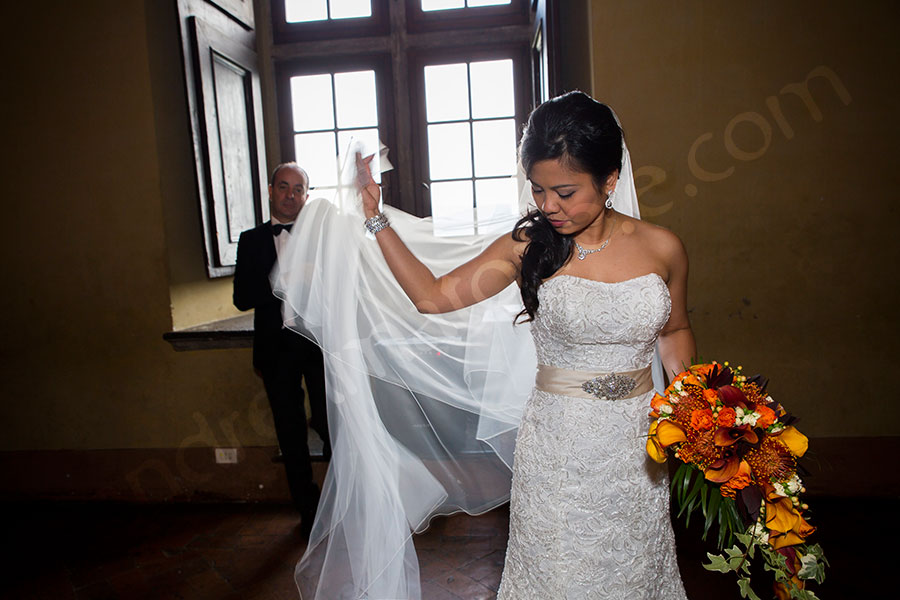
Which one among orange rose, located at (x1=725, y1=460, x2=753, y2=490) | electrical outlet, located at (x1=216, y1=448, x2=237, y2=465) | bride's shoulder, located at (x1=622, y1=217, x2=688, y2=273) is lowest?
electrical outlet, located at (x1=216, y1=448, x2=237, y2=465)

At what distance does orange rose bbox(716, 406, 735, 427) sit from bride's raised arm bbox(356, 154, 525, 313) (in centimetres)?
67

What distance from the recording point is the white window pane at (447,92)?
14.7 feet

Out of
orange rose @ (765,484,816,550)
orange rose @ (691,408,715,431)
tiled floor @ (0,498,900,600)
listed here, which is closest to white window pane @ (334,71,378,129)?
tiled floor @ (0,498,900,600)

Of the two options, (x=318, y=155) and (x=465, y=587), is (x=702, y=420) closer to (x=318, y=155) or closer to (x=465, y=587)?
(x=465, y=587)

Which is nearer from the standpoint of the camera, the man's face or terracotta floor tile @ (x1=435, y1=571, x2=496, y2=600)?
terracotta floor tile @ (x1=435, y1=571, x2=496, y2=600)

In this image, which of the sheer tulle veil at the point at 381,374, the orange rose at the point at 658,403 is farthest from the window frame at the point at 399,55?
the orange rose at the point at 658,403

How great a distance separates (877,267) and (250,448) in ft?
12.5

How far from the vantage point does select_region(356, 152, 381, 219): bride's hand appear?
1.59 m

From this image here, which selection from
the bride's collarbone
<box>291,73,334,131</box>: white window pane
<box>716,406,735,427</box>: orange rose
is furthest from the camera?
<box>291,73,334,131</box>: white window pane

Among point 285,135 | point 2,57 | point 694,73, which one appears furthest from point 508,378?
point 2,57

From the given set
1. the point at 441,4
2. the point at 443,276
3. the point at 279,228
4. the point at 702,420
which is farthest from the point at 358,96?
the point at 702,420

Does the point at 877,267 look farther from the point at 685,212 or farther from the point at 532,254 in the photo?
the point at 532,254

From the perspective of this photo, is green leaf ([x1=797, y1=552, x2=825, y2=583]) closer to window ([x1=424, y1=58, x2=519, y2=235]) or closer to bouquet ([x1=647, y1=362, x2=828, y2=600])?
bouquet ([x1=647, y1=362, x2=828, y2=600])

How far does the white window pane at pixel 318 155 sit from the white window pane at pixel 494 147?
3.68 ft
